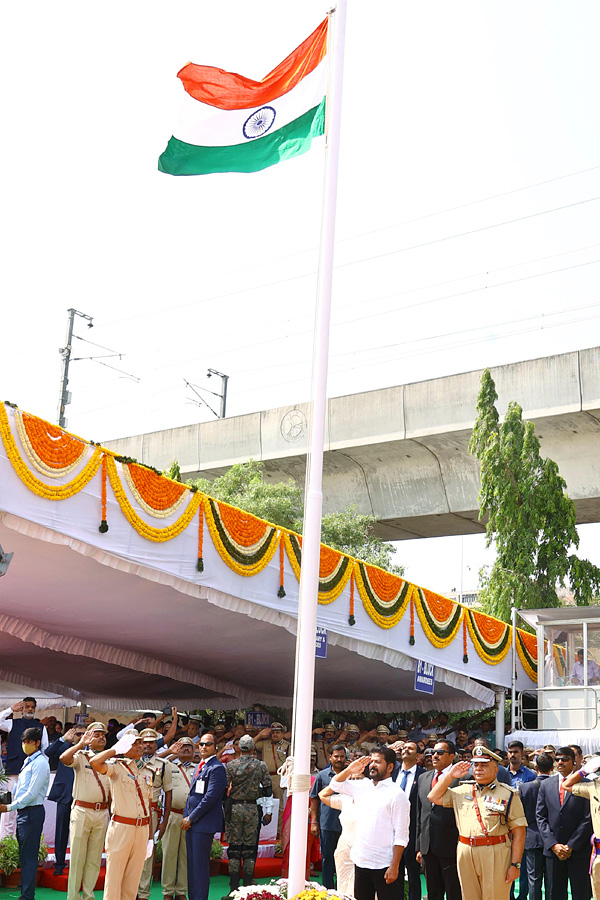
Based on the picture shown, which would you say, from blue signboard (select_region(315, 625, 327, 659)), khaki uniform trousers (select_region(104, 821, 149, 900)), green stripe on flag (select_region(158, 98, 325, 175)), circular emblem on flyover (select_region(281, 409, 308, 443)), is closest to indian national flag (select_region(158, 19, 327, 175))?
green stripe on flag (select_region(158, 98, 325, 175))

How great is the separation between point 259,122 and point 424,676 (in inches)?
443

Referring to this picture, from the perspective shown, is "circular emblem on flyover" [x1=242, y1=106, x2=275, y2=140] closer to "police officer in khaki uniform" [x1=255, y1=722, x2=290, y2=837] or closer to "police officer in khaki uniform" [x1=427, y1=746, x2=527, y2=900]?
"police officer in khaki uniform" [x1=427, y1=746, x2=527, y2=900]

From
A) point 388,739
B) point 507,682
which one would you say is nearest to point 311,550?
point 388,739

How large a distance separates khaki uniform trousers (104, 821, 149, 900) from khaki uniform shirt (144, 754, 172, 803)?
1709 mm

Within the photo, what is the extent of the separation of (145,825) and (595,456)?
1689 cm

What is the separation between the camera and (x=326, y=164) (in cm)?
662

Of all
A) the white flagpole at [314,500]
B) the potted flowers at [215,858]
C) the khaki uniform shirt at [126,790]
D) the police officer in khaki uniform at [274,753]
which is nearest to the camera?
the white flagpole at [314,500]

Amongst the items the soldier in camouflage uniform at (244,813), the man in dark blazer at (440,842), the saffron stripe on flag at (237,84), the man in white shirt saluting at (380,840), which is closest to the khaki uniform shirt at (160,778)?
the soldier in camouflage uniform at (244,813)

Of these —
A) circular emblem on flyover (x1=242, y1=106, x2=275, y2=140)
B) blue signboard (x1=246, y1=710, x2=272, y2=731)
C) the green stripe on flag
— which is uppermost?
circular emblem on flyover (x1=242, y1=106, x2=275, y2=140)

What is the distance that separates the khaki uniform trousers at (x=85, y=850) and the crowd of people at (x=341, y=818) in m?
0.01

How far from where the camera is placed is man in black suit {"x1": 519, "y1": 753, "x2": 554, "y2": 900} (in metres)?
9.51

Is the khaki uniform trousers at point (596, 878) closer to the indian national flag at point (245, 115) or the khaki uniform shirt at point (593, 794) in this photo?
the khaki uniform shirt at point (593, 794)

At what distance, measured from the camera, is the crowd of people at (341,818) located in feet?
24.2

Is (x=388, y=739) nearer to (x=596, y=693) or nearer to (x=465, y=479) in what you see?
(x=596, y=693)
